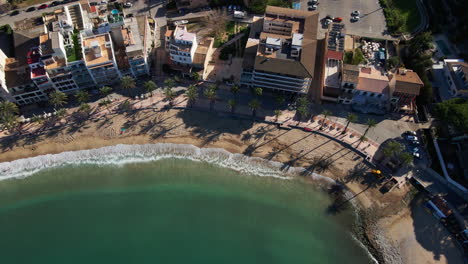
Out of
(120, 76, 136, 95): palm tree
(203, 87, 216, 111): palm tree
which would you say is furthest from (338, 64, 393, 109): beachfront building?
(120, 76, 136, 95): palm tree

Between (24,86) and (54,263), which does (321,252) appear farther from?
(24,86)

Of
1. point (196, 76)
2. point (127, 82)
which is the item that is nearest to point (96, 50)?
point (127, 82)

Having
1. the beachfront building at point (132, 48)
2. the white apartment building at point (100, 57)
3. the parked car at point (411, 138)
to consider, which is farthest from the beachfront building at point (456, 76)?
the white apartment building at point (100, 57)

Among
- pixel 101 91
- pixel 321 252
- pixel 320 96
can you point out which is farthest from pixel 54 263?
pixel 320 96

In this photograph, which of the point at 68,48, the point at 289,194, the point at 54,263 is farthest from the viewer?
the point at 68,48

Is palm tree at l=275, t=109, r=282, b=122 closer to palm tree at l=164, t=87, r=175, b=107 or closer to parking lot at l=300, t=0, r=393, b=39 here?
palm tree at l=164, t=87, r=175, b=107

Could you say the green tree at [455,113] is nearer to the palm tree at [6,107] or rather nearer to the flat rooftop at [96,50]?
the flat rooftop at [96,50]

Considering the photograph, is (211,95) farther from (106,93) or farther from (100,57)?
(100,57)
